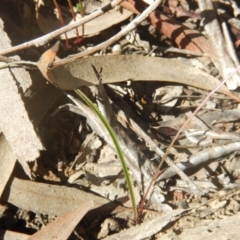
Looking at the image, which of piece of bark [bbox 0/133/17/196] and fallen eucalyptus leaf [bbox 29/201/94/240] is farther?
piece of bark [bbox 0/133/17/196]

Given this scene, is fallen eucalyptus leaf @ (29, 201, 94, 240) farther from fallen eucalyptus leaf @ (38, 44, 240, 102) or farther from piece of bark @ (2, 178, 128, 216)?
fallen eucalyptus leaf @ (38, 44, 240, 102)

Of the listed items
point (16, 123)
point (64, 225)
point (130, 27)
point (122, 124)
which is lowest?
point (64, 225)

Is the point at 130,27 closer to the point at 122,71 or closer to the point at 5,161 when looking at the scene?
the point at 122,71

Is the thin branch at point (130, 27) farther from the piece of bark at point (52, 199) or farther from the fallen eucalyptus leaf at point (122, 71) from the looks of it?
the piece of bark at point (52, 199)

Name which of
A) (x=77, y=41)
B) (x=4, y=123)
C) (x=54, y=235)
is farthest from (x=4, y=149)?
(x=77, y=41)

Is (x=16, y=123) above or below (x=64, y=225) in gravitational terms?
above

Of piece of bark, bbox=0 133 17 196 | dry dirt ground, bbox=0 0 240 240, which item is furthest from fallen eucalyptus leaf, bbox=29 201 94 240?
piece of bark, bbox=0 133 17 196

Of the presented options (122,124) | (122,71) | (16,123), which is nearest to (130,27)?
(122,71)

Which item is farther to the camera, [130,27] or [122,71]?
[122,71]

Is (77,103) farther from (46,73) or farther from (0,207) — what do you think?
(0,207)
